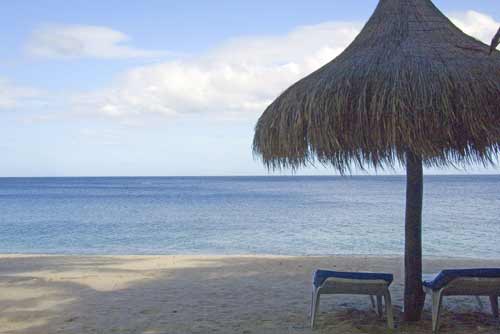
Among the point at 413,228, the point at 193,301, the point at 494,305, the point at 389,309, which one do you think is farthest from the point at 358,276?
the point at 193,301

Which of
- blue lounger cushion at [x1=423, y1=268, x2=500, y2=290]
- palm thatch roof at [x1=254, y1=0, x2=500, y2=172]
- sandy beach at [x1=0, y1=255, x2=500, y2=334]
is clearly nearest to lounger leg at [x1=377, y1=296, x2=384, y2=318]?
sandy beach at [x1=0, y1=255, x2=500, y2=334]

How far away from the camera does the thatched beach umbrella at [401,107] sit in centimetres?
373

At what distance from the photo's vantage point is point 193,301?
595cm

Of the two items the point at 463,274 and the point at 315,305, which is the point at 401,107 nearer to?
the point at 463,274

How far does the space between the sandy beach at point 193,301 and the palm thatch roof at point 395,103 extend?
1325 millimetres

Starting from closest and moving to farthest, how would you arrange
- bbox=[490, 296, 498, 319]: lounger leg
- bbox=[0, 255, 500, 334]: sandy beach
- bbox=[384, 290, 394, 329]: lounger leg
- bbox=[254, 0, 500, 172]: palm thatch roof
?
1. bbox=[254, 0, 500, 172]: palm thatch roof
2. bbox=[384, 290, 394, 329]: lounger leg
3. bbox=[490, 296, 498, 319]: lounger leg
4. bbox=[0, 255, 500, 334]: sandy beach

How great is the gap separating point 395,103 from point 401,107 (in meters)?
0.04

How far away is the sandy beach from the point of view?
4.80 meters

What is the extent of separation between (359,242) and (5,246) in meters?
9.84

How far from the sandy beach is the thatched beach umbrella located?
2.28 ft

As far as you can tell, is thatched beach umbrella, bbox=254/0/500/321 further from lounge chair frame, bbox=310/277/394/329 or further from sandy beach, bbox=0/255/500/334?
sandy beach, bbox=0/255/500/334

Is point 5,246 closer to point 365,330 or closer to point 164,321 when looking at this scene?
point 164,321

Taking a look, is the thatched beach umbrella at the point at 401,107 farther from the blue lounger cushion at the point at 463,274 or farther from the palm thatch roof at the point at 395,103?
the blue lounger cushion at the point at 463,274

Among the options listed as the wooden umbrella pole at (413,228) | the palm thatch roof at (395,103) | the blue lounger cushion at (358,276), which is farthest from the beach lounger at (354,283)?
the palm thatch roof at (395,103)
